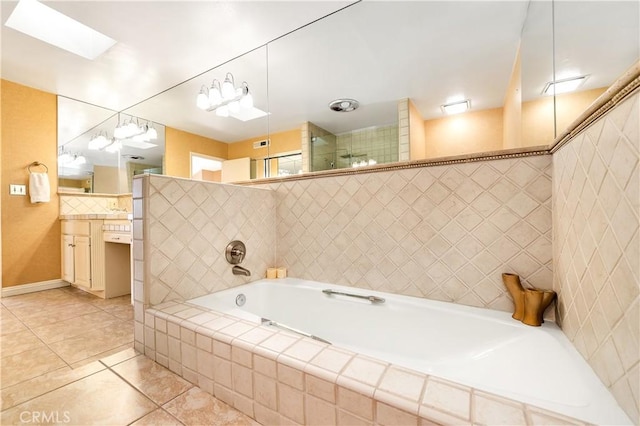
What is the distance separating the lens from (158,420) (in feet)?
2.97

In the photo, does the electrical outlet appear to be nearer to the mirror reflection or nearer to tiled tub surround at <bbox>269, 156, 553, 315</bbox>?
the mirror reflection

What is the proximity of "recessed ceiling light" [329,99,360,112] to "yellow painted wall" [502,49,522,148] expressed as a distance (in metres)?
1.02

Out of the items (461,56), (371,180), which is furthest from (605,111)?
(461,56)

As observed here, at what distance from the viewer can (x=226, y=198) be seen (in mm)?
1701

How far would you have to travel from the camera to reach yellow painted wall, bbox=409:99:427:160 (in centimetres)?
167

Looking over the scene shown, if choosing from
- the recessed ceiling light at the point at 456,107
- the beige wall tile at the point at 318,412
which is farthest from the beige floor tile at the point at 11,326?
the recessed ceiling light at the point at 456,107

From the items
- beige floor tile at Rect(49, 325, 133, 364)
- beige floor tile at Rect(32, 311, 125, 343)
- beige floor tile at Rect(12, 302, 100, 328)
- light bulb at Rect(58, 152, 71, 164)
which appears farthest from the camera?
light bulb at Rect(58, 152, 71, 164)

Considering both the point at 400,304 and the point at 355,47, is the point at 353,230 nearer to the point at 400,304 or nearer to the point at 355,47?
the point at 400,304

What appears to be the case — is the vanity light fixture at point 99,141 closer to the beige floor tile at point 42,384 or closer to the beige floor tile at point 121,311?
the beige floor tile at point 121,311

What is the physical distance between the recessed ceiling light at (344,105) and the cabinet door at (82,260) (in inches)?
108

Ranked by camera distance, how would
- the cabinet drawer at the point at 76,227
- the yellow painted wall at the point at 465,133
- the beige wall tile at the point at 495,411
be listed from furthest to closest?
the cabinet drawer at the point at 76,227 → the yellow painted wall at the point at 465,133 → the beige wall tile at the point at 495,411

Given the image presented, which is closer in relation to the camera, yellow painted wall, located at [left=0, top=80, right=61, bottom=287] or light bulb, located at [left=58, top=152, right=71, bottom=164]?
yellow painted wall, located at [left=0, top=80, right=61, bottom=287]

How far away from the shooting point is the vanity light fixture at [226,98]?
2.57 meters

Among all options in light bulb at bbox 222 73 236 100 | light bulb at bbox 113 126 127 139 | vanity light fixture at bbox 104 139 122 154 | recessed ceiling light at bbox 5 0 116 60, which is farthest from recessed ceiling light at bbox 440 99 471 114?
vanity light fixture at bbox 104 139 122 154
